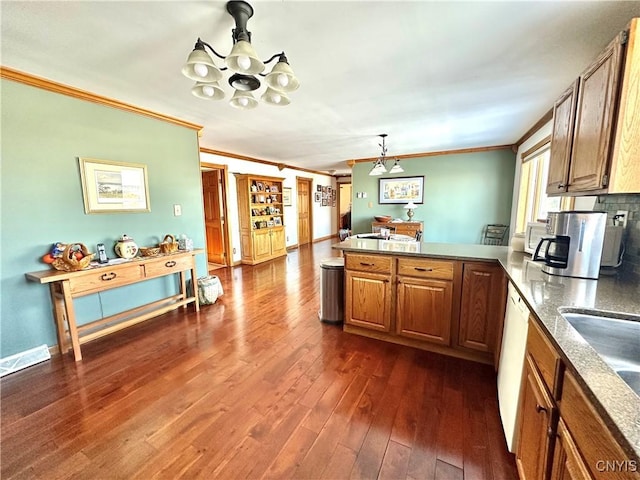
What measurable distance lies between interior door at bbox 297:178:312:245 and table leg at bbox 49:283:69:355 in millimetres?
5772

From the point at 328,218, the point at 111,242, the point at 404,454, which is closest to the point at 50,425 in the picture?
the point at 111,242

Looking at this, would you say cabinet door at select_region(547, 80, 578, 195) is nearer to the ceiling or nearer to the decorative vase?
the ceiling

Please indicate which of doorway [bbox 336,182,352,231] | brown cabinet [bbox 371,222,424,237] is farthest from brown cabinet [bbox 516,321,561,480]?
doorway [bbox 336,182,352,231]

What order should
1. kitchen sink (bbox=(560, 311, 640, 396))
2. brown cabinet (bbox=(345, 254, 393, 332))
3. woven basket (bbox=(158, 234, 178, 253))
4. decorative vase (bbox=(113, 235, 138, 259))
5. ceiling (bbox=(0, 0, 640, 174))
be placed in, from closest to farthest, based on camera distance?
kitchen sink (bbox=(560, 311, 640, 396)) → ceiling (bbox=(0, 0, 640, 174)) → brown cabinet (bbox=(345, 254, 393, 332)) → decorative vase (bbox=(113, 235, 138, 259)) → woven basket (bbox=(158, 234, 178, 253))

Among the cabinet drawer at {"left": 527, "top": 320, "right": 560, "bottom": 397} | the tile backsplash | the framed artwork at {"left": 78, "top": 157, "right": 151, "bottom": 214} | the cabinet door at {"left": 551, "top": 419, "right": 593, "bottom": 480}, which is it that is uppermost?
the framed artwork at {"left": 78, "top": 157, "right": 151, "bottom": 214}

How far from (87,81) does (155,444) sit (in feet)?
8.87

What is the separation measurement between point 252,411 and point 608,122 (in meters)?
2.42

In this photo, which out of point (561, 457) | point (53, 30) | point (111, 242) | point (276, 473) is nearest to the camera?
point (561, 457)

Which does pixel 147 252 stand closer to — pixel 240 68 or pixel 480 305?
pixel 240 68

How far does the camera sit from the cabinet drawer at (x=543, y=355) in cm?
89

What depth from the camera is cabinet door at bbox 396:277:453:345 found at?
2240 millimetres

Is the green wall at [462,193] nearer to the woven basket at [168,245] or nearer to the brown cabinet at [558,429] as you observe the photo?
the woven basket at [168,245]

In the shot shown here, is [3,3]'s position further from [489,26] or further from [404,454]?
[404,454]

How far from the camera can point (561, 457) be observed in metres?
0.82
